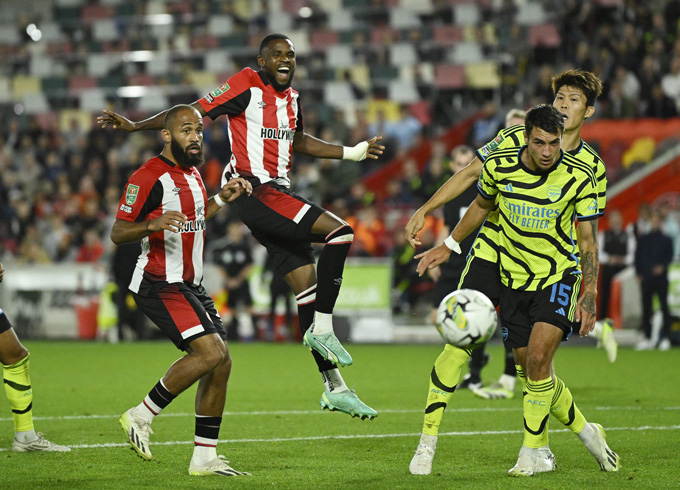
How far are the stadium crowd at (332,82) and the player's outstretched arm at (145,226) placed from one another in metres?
10.7

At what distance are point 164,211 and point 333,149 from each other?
5.42 ft

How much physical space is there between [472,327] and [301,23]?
64.9ft

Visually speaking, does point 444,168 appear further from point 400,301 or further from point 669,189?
point 669,189

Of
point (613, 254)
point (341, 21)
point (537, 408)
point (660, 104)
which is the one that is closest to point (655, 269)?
point (613, 254)

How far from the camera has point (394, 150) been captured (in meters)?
21.1

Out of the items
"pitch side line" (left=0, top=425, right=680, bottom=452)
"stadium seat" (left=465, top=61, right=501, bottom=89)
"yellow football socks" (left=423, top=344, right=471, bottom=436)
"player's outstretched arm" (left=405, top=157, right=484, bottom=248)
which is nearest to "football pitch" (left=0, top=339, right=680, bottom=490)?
"pitch side line" (left=0, top=425, right=680, bottom=452)

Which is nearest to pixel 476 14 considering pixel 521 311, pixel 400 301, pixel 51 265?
pixel 400 301

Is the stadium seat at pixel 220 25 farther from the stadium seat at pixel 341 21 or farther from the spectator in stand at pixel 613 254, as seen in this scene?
the spectator in stand at pixel 613 254

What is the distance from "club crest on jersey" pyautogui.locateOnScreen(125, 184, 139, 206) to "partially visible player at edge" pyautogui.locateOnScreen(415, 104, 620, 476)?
1.77 m

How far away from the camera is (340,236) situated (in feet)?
22.1

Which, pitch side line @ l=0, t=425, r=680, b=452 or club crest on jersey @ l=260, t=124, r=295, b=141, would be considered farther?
pitch side line @ l=0, t=425, r=680, b=452

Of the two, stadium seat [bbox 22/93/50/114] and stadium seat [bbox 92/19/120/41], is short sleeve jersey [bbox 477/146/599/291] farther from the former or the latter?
stadium seat [bbox 92/19/120/41]

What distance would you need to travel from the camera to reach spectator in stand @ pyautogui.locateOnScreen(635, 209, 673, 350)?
15.3 meters

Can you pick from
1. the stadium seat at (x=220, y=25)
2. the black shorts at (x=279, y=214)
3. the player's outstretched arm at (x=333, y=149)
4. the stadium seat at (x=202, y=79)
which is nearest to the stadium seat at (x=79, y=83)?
the stadium seat at (x=202, y=79)
